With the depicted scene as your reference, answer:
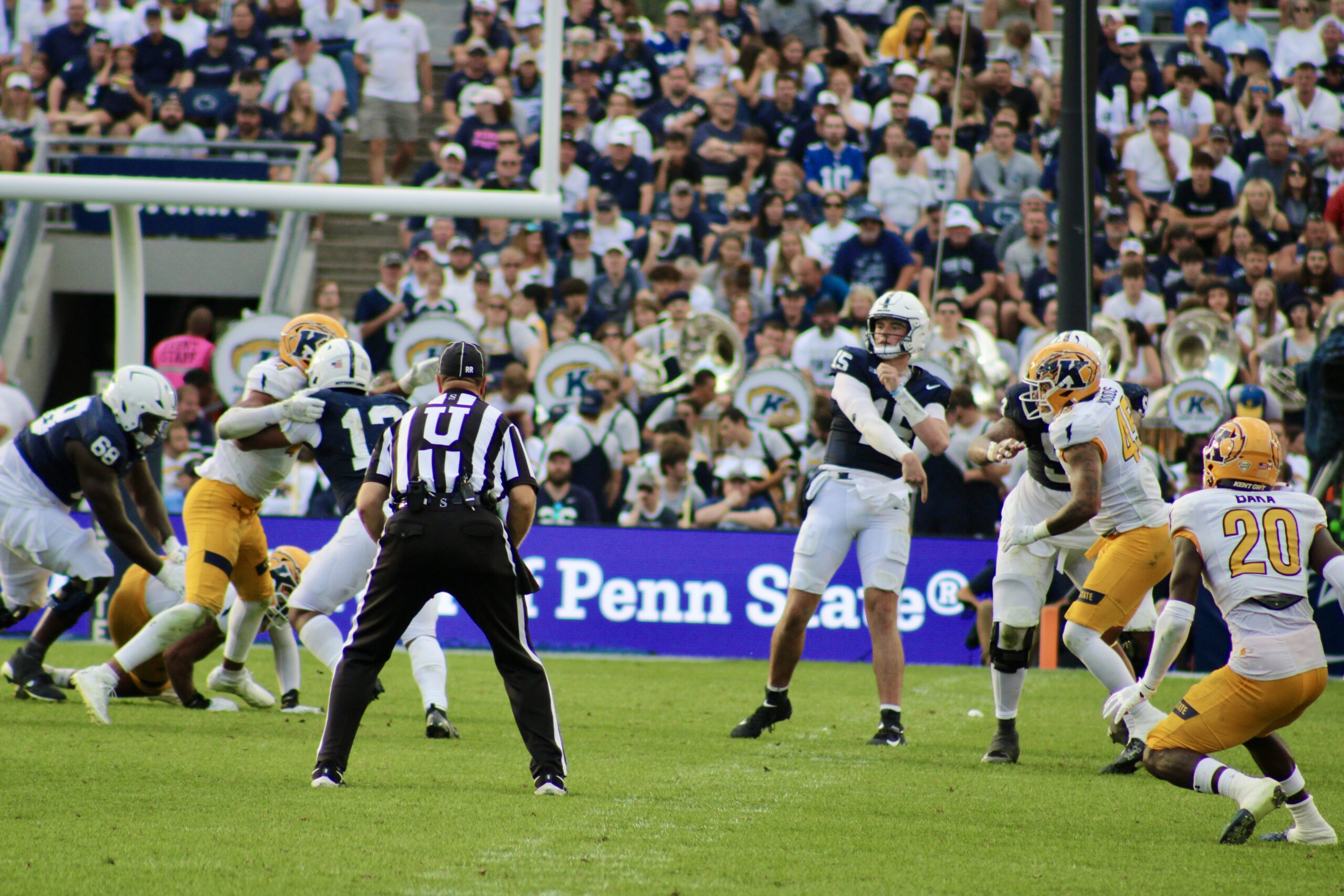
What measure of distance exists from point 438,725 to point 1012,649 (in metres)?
2.76

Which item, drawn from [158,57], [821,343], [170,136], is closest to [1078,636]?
[821,343]

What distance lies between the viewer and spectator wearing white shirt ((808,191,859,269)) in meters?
16.8

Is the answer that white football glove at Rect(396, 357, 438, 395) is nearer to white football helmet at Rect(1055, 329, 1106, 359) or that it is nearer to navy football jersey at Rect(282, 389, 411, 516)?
navy football jersey at Rect(282, 389, 411, 516)

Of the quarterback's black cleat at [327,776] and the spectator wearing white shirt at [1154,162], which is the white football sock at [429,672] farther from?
the spectator wearing white shirt at [1154,162]

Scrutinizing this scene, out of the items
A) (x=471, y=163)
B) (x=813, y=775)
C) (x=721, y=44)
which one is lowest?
(x=813, y=775)

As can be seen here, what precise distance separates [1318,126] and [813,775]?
14331 millimetres

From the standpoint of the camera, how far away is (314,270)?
17.9 meters

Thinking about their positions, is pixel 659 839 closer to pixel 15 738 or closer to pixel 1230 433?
pixel 1230 433

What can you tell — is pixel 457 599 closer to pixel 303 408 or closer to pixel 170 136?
pixel 303 408

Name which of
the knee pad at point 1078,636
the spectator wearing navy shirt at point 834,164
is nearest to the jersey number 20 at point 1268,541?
the knee pad at point 1078,636

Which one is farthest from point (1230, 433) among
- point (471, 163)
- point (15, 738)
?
point (471, 163)

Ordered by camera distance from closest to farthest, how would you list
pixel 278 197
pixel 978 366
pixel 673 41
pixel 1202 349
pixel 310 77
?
pixel 278 197, pixel 978 366, pixel 1202 349, pixel 310 77, pixel 673 41

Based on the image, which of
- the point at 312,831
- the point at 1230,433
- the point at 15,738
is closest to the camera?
the point at 312,831

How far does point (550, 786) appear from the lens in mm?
5984
